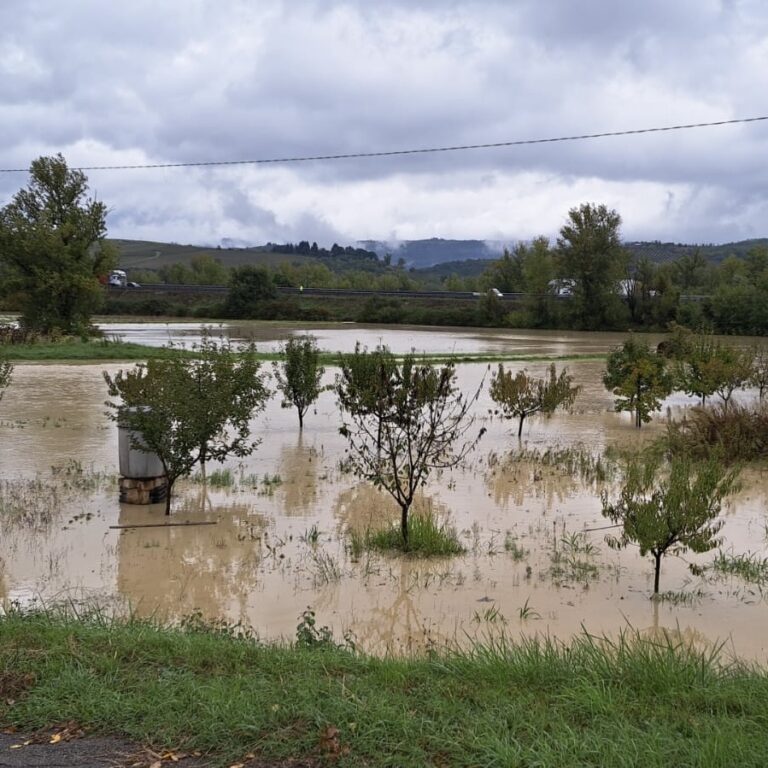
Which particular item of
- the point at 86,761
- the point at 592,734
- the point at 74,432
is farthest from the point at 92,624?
the point at 74,432

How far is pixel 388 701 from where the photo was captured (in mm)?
4676

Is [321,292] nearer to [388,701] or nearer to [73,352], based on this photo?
[73,352]

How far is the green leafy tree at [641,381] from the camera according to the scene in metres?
19.9

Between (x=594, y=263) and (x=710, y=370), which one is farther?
(x=594, y=263)

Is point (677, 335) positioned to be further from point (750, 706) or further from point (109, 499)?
point (750, 706)

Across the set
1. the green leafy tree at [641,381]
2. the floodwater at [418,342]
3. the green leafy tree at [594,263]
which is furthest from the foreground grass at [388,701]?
the green leafy tree at [594,263]

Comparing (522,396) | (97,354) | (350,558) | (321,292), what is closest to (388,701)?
(350,558)

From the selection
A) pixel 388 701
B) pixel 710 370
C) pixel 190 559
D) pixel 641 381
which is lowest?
pixel 190 559

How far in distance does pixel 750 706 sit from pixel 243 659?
9.62 feet

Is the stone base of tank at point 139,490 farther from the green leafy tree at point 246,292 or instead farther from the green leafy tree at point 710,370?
the green leafy tree at point 246,292

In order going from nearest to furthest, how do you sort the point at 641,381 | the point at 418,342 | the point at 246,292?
the point at 641,381
the point at 418,342
the point at 246,292

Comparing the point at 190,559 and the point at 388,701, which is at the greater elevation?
the point at 388,701

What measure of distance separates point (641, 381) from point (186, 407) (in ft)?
39.4

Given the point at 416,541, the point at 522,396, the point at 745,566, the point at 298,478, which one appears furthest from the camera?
the point at 522,396
